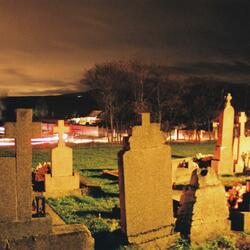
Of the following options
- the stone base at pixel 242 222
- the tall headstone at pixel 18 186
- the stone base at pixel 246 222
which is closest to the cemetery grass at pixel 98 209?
the tall headstone at pixel 18 186

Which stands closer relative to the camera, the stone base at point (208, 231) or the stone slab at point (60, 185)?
the stone base at point (208, 231)

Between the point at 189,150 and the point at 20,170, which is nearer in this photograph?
the point at 20,170

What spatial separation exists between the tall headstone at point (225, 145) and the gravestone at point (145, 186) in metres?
8.63

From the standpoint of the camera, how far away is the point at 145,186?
6711 mm

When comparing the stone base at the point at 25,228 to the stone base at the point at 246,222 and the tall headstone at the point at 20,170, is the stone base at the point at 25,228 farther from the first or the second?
the stone base at the point at 246,222

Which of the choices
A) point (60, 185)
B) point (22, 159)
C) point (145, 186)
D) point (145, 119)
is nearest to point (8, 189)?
point (22, 159)

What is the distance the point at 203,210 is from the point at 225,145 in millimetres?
8528

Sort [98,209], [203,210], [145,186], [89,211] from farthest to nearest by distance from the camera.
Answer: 1. [98,209]
2. [89,211]
3. [203,210]
4. [145,186]

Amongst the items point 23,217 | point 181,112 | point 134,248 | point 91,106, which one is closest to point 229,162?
point 134,248

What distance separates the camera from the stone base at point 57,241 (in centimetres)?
525

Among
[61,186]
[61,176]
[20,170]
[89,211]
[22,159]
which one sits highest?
[22,159]

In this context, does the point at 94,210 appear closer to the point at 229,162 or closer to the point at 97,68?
the point at 229,162

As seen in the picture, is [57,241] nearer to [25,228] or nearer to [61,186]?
[25,228]

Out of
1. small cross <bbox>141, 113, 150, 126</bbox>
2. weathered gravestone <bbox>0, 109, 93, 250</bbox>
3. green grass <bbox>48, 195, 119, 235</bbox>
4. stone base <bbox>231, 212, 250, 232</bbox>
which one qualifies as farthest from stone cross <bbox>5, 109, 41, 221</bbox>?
stone base <bbox>231, 212, 250, 232</bbox>
